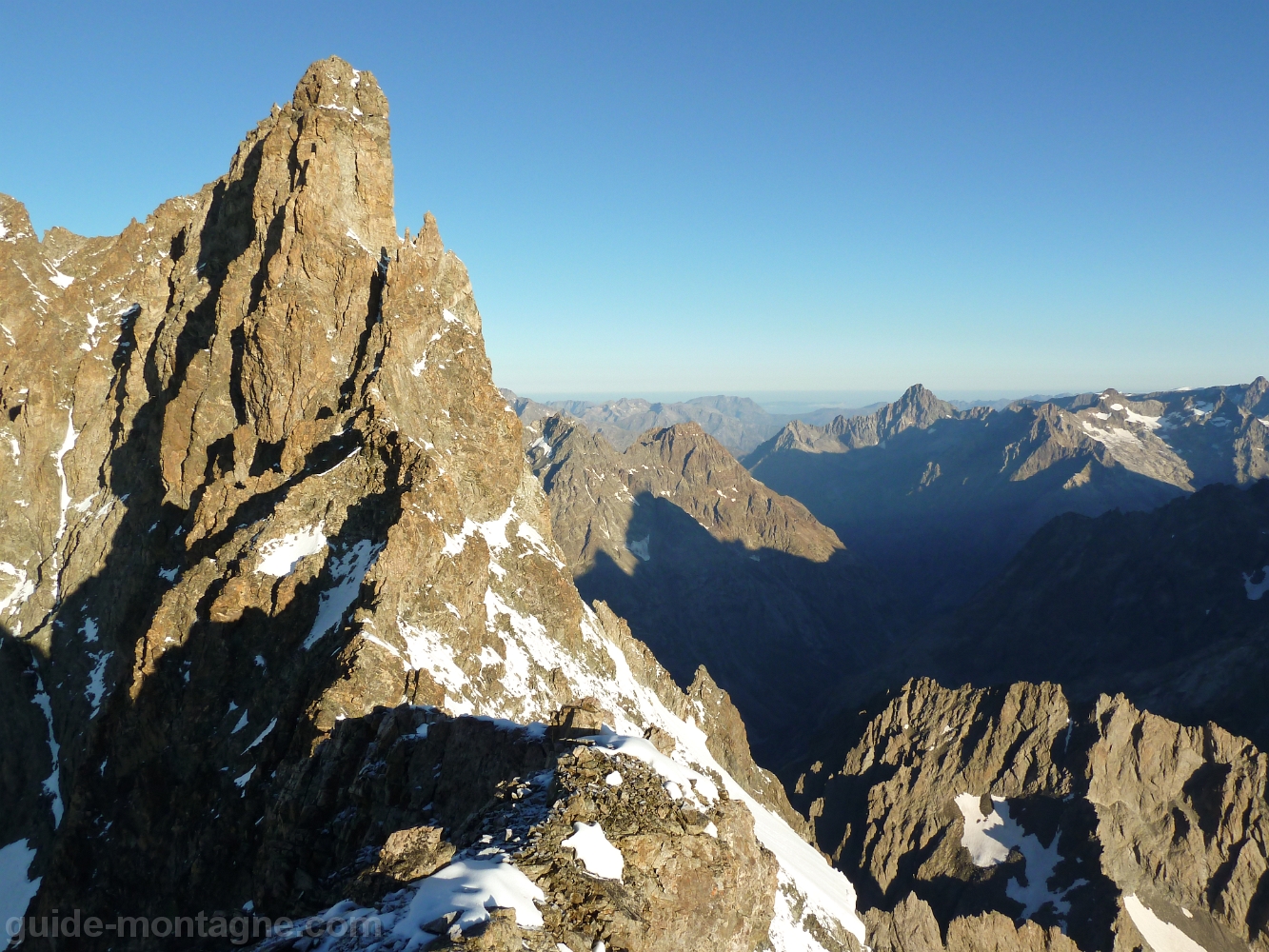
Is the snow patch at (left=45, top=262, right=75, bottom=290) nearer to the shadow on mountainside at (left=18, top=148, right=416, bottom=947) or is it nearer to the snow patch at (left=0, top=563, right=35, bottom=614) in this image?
the snow patch at (left=0, top=563, right=35, bottom=614)

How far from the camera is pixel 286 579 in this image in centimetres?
4409

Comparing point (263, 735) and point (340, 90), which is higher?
point (340, 90)

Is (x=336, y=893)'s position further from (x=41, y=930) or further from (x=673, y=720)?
(x=673, y=720)

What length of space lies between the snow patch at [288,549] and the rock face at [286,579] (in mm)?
201

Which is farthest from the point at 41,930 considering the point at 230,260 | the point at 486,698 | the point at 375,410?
the point at 230,260

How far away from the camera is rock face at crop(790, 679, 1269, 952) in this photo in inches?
3784

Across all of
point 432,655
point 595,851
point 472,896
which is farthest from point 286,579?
point 472,896

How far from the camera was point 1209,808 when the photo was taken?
109 meters

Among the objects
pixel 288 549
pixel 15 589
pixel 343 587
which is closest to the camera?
pixel 343 587

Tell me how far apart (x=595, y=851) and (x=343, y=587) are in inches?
1300

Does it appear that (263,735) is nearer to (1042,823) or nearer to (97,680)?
(97,680)

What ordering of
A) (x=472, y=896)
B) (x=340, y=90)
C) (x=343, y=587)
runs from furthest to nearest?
1. (x=340, y=90)
2. (x=343, y=587)
3. (x=472, y=896)

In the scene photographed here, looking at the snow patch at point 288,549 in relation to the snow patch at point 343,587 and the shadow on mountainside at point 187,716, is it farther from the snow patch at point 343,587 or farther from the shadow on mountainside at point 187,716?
the snow patch at point 343,587

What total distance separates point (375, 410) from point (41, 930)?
36.5 meters
